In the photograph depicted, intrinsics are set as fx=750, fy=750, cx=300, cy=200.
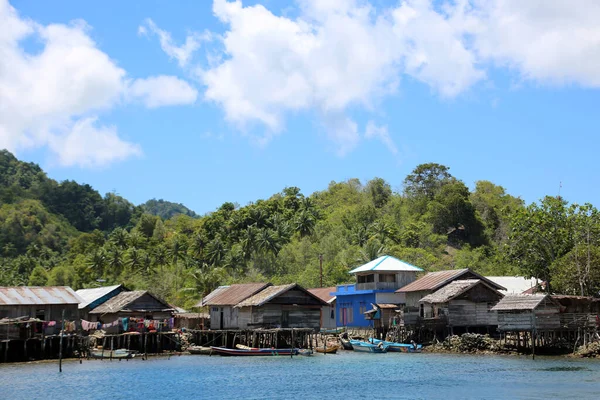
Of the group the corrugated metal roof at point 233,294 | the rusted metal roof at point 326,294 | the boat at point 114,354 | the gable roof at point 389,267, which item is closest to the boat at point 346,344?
the corrugated metal roof at point 233,294

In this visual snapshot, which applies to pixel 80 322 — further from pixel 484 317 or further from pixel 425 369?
pixel 484 317

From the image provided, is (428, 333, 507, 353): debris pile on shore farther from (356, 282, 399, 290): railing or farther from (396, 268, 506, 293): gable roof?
(356, 282, 399, 290): railing

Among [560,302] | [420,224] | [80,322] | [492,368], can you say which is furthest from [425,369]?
[420,224]

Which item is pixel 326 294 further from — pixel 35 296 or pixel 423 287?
pixel 35 296

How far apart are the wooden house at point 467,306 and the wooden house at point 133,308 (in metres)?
22.4

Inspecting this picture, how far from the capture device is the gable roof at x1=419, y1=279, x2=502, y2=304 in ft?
188

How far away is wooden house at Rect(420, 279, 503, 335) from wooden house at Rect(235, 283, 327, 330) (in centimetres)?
916

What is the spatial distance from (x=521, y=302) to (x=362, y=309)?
67.3ft

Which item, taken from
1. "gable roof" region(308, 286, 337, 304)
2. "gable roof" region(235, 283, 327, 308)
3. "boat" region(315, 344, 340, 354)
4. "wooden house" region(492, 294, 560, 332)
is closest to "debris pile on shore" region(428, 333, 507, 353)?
"wooden house" region(492, 294, 560, 332)

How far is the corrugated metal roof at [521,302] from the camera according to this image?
160 feet

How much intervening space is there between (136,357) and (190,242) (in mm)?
56259

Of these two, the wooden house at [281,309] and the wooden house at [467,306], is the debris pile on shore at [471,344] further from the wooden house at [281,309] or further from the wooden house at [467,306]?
the wooden house at [281,309]

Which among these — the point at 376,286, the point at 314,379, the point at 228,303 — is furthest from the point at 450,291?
the point at 314,379

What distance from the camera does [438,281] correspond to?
61250 mm
